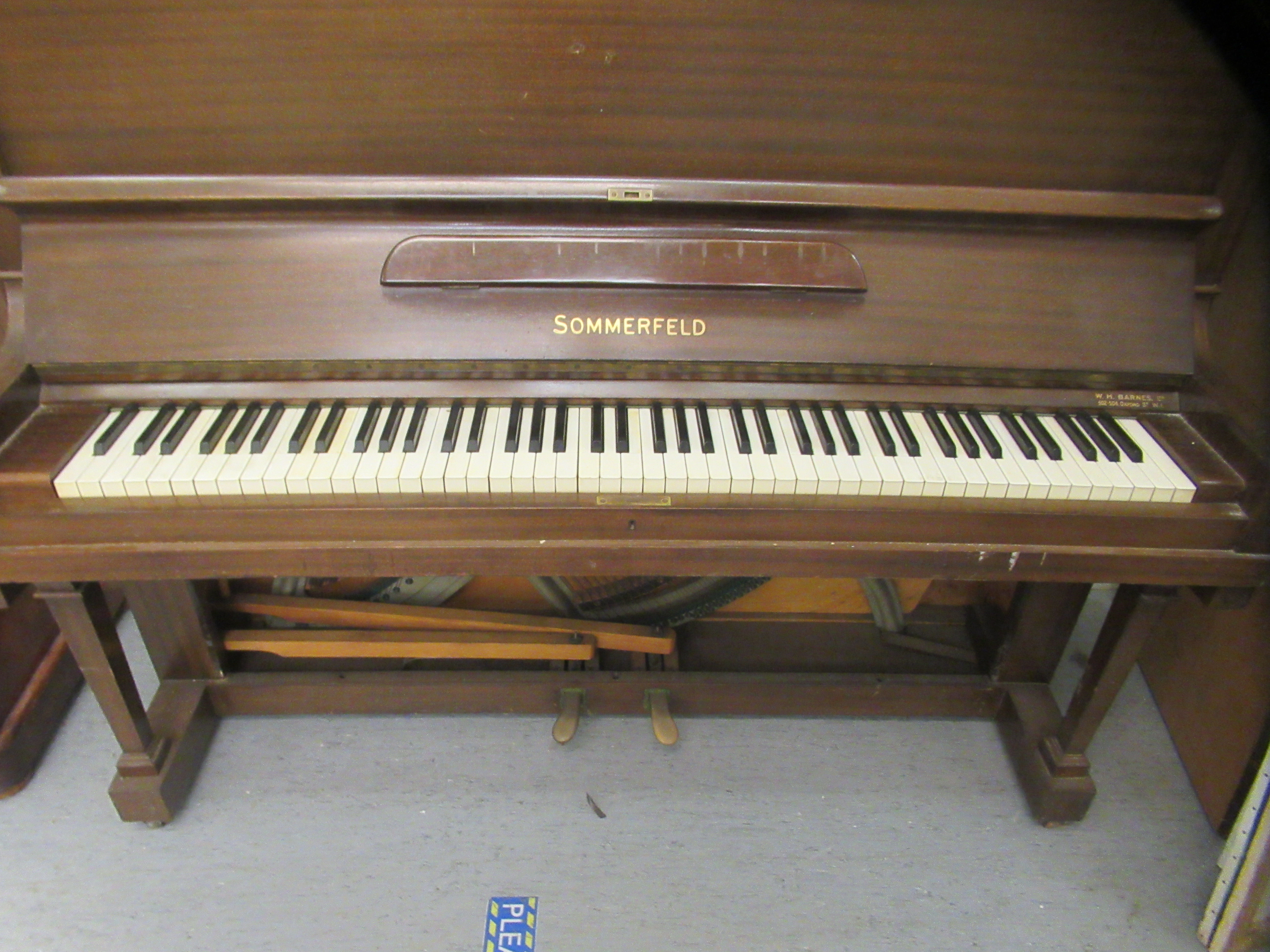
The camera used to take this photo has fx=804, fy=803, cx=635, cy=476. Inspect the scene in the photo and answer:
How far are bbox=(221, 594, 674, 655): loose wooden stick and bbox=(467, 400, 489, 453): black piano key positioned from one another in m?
0.68

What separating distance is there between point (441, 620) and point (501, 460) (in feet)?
2.43

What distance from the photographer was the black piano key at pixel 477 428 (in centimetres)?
121

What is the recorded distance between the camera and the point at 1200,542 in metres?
1.23

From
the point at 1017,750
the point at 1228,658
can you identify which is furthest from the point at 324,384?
the point at 1228,658

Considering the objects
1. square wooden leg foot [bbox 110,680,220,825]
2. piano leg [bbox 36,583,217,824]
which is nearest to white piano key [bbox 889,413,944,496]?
piano leg [bbox 36,583,217,824]

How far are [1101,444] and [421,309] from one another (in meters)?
1.10

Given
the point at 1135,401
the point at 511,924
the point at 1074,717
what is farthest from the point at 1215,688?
the point at 511,924

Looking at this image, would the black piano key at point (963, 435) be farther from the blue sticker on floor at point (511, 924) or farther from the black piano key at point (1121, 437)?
the blue sticker on floor at point (511, 924)

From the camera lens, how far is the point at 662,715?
5.85ft

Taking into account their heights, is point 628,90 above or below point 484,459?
above

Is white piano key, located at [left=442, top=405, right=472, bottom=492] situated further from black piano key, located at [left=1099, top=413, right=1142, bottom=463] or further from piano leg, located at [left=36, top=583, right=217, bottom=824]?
black piano key, located at [left=1099, top=413, right=1142, bottom=463]

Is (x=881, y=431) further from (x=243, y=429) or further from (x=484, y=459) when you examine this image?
(x=243, y=429)

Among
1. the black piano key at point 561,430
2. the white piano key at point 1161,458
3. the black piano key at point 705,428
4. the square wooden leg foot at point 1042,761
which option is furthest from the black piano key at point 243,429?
the square wooden leg foot at point 1042,761

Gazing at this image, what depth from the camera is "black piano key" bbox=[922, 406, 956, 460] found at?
123 cm
